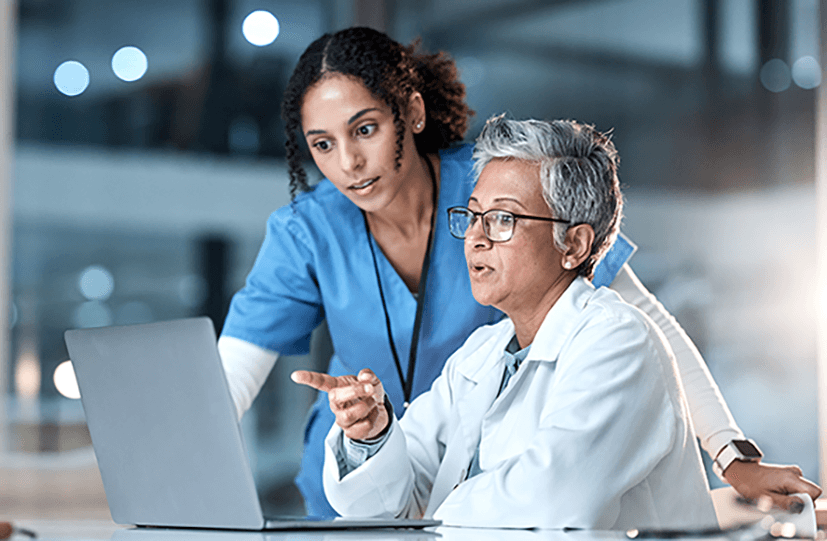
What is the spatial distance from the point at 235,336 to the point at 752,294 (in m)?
2.29

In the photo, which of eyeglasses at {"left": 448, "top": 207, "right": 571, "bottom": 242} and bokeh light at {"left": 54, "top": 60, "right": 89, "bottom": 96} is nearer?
eyeglasses at {"left": 448, "top": 207, "right": 571, "bottom": 242}

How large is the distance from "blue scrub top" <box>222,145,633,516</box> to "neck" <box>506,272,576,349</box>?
14.2 inches

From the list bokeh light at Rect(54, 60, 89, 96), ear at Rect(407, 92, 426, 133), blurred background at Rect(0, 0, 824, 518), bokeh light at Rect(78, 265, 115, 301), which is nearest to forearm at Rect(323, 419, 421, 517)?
ear at Rect(407, 92, 426, 133)

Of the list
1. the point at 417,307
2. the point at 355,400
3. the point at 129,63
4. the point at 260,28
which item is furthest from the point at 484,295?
the point at 129,63

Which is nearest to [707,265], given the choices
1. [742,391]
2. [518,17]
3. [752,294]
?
[752,294]

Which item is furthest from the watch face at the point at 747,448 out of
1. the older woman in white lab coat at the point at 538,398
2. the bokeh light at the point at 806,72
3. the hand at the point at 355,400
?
the bokeh light at the point at 806,72

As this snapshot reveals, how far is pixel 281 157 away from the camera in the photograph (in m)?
3.56

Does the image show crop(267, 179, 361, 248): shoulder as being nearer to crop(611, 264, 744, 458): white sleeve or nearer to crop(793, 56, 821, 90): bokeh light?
crop(611, 264, 744, 458): white sleeve

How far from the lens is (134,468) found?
3.52 feet

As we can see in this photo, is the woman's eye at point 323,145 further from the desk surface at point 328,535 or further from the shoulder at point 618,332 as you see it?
the desk surface at point 328,535

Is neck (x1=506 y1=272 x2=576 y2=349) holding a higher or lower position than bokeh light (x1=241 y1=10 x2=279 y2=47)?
lower

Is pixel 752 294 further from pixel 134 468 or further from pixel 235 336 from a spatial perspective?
pixel 134 468

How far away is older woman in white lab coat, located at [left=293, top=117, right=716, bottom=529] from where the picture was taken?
1.12 metres

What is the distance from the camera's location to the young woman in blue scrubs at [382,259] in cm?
163
